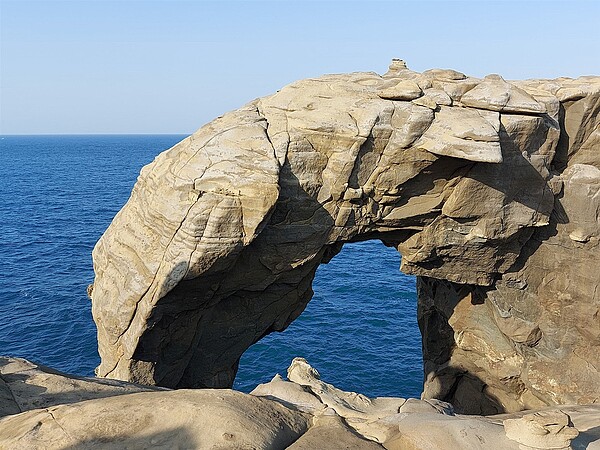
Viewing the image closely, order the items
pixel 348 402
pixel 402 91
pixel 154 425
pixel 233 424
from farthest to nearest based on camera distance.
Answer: pixel 402 91
pixel 348 402
pixel 233 424
pixel 154 425

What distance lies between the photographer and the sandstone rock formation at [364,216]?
17.2m

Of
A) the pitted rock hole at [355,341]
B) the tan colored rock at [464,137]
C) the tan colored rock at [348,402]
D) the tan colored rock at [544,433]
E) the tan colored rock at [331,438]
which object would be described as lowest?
the pitted rock hole at [355,341]

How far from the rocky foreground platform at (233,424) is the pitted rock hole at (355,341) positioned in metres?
22.5

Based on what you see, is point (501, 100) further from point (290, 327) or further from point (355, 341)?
point (290, 327)

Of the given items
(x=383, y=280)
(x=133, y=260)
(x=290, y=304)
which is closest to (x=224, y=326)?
(x=290, y=304)

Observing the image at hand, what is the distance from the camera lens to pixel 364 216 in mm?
19125

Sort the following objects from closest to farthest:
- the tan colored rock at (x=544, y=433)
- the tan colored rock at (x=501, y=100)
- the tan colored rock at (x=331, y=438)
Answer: the tan colored rock at (x=544, y=433)
the tan colored rock at (x=331, y=438)
the tan colored rock at (x=501, y=100)

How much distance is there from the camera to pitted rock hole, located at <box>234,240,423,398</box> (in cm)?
3322

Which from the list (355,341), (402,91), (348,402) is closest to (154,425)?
(348,402)

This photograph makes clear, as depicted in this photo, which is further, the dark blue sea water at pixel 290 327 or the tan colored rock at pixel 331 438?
the dark blue sea water at pixel 290 327

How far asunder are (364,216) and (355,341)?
21.1 metres

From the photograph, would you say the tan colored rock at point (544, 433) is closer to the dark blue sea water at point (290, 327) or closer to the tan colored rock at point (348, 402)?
the tan colored rock at point (348, 402)

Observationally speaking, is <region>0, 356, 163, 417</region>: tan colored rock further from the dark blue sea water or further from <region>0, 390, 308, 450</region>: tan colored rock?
the dark blue sea water

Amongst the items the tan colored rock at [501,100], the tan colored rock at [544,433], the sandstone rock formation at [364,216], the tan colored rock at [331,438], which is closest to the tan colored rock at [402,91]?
the sandstone rock formation at [364,216]
